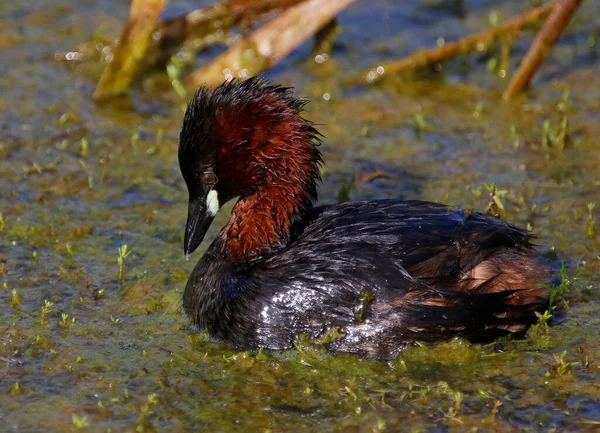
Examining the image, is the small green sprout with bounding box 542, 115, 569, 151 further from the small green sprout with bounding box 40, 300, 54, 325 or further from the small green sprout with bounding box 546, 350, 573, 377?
the small green sprout with bounding box 40, 300, 54, 325

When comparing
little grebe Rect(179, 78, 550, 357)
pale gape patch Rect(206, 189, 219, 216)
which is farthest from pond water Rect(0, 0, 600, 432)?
pale gape patch Rect(206, 189, 219, 216)

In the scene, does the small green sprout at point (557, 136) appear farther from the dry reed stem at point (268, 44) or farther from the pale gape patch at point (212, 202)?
the pale gape patch at point (212, 202)

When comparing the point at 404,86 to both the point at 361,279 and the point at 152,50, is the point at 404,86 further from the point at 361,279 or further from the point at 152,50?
the point at 361,279

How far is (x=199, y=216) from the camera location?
5.88 meters

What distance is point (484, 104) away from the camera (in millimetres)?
8617

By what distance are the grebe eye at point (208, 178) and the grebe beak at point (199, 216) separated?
0.19 ft

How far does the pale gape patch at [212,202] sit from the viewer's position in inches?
229

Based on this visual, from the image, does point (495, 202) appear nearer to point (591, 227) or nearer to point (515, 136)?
point (591, 227)

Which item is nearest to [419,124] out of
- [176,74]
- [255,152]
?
[176,74]

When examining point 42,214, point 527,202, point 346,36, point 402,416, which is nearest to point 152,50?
point 346,36

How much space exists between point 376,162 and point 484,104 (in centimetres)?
137

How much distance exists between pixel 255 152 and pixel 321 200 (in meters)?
1.71

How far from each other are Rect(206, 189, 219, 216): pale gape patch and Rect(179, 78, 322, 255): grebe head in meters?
0.08

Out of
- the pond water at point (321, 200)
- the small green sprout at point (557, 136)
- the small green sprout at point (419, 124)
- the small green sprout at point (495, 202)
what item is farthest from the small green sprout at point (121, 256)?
the small green sprout at point (557, 136)
